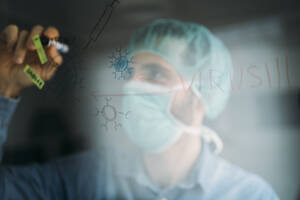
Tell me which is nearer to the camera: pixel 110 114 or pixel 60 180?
pixel 110 114

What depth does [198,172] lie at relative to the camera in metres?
0.76

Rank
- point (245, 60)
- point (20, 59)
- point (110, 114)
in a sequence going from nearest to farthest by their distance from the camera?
point (245, 60) → point (110, 114) → point (20, 59)

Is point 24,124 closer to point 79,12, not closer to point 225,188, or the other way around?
point 79,12

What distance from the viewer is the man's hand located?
88 cm

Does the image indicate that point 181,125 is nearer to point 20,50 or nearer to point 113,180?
point 113,180

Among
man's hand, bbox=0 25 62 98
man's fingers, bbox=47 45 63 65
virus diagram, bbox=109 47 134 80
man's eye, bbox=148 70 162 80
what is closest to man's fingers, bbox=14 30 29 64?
man's hand, bbox=0 25 62 98

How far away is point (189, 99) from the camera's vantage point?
2.42 ft

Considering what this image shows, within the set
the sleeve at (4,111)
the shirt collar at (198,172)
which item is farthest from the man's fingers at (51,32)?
the shirt collar at (198,172)

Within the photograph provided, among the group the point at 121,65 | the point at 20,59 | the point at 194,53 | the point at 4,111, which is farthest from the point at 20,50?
the point at 194,53

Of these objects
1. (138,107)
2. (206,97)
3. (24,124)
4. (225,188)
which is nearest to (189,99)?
(206,97)

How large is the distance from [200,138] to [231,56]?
0.26 m

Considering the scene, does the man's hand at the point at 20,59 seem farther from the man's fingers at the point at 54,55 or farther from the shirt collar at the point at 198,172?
the shirt collar at the point at 198,172

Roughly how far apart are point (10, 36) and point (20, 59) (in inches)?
4.2

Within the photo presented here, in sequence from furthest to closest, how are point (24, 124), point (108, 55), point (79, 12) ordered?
point (24, 124) < point (79, 12) < point (108, 55)
